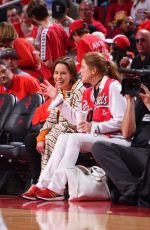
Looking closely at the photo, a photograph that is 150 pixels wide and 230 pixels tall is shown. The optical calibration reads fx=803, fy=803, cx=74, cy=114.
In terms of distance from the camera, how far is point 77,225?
5.87 metres

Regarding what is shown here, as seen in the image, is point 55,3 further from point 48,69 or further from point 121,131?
point 121,131

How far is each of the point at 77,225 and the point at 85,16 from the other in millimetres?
6552

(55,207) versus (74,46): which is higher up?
(74,46)

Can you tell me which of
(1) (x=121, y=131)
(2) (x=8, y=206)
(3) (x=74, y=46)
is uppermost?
(3) (x=74, y=46)

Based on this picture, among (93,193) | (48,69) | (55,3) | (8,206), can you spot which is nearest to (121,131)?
(93,193)

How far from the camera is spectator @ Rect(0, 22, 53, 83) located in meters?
10.4

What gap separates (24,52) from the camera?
10.5m

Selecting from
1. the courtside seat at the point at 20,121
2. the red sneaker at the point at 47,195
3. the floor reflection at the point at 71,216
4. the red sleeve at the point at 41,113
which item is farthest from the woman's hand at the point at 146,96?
the courtside seat at the point at 20,121

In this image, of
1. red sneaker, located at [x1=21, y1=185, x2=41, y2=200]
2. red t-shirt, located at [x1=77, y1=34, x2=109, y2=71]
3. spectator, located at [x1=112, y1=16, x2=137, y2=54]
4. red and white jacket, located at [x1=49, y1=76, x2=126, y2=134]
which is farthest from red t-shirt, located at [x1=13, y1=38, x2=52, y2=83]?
red sneaker, located at [x1=21, y1=185, x2=41, y2=200]

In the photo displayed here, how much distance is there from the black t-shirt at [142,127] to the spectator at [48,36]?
2994mm

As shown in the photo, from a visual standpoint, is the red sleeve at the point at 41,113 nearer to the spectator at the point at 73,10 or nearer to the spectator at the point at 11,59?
the spectator at the point at 11,59

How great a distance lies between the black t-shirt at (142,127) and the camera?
730 cm

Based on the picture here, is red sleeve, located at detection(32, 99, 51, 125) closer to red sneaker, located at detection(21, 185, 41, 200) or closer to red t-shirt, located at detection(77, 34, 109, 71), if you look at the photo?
red t-shirt, located at detection(77, 34, 109, 71)

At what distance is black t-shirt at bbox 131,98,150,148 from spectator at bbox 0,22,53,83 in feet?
9.78
